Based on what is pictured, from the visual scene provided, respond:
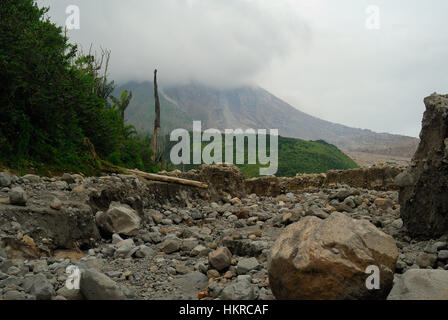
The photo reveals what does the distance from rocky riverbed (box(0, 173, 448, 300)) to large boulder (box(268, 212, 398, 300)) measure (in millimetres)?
95

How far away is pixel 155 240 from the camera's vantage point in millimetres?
4867

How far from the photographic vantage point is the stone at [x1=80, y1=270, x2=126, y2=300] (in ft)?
7.83

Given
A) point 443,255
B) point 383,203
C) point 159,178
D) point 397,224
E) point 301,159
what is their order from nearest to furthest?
point 443,255 → point 397,224 → point 383,203 → point 159,178 → point 301,159

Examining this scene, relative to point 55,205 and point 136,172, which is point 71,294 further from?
point 136,172

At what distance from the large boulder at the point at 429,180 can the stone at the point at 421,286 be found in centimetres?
171

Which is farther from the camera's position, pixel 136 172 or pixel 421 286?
pixel 136 172

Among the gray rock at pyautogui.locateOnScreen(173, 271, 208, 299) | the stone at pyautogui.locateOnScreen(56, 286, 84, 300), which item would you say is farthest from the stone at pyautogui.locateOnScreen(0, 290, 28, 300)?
the gray rock at pyautogui.locateOnScreen(173, 271, 208, 299)

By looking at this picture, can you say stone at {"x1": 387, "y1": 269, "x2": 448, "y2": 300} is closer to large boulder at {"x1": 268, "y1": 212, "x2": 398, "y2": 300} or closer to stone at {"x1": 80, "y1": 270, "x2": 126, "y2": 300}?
large boulder at {"x1": 268, "y1": 212, "x2": 398, "y2": 300}

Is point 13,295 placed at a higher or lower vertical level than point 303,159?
lower

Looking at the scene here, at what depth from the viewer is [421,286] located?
2291 mm

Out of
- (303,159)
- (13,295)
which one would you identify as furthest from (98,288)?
(303,159)

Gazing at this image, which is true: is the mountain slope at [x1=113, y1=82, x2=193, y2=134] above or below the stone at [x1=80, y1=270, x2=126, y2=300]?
above

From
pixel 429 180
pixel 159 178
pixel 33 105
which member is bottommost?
pixel 159 178

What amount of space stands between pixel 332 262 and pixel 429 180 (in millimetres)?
2690
